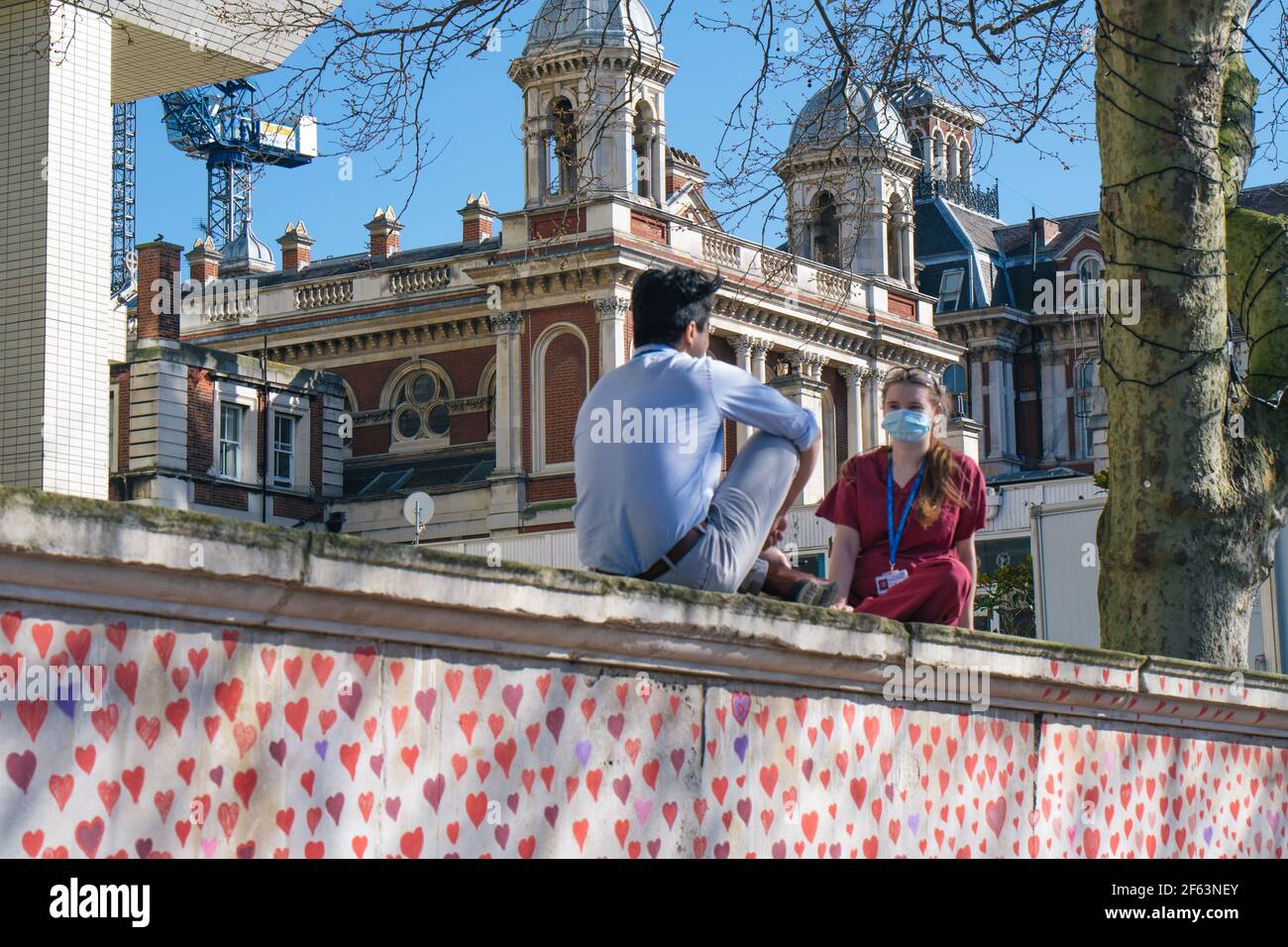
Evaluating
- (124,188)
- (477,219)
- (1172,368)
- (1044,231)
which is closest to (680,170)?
(477,219)

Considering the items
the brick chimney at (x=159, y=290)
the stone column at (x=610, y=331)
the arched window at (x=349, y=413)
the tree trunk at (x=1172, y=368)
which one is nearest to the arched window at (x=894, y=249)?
the stone column at (x=610, y=331)

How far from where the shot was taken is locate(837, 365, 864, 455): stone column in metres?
59.8

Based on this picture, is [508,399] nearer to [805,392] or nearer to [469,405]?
[469,405]

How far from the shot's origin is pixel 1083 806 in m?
6.81

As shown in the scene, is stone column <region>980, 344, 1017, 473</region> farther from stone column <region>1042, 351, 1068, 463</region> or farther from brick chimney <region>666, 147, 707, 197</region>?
brick chimney <region>666, 147, 707, 197</region>

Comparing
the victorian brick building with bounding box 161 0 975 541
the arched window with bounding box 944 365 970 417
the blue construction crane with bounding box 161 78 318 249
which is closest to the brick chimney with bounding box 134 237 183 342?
the victorian brick building with bounding box 161 0 975 541

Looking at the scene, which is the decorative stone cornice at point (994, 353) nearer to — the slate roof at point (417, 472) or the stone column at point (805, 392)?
the stone column at point (805, 392)

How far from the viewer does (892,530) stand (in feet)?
24.2

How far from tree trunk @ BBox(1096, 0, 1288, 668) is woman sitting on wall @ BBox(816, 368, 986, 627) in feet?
6.32

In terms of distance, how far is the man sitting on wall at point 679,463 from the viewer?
223 inches
